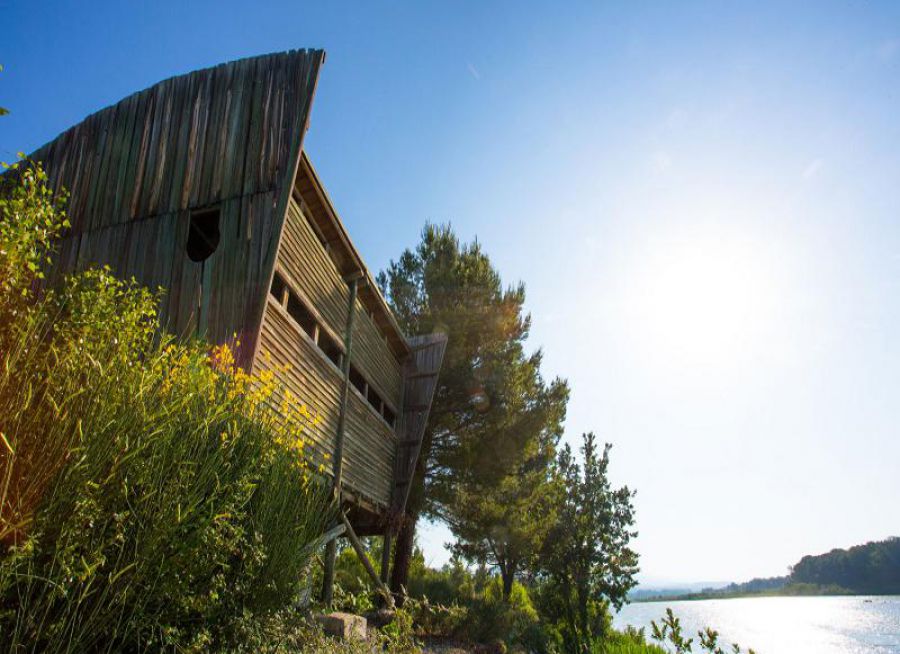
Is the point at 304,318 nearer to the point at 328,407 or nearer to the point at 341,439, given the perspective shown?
the point at 328,407

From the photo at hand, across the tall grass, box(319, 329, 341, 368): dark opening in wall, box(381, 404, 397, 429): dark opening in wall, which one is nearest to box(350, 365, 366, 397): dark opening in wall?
box(319, 329, 341, 368): dark opening in wall

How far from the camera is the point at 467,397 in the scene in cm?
1630

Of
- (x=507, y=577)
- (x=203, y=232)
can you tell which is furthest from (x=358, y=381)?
(x=507, y=577)

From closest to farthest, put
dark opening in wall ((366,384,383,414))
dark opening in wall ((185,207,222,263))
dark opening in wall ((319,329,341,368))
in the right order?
dark opening in wall ((185,207,222,263)) → dark opening in wall ((319,329,341,368)) → dark opening in wall ((366,384,383,414))

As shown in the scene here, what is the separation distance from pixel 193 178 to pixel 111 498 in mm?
6618

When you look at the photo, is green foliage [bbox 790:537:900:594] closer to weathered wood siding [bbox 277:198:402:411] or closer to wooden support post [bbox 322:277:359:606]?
weathered wood siding [bbox 277:198:402:411]

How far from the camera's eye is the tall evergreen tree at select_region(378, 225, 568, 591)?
15.8 metres

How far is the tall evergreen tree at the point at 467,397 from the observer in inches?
623

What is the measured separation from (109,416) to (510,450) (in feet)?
45.6

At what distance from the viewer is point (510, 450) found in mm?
Answer: 15914

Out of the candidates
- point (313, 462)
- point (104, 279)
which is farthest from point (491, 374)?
point (104, 279)

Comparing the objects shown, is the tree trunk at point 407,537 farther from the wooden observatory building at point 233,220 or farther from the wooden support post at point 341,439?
the wooden support post at point 341,439

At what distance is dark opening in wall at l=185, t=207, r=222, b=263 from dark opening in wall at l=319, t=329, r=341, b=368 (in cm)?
232

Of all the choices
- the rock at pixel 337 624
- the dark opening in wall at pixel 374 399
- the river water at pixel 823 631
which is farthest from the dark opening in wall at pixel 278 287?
the river water at pixel 823 631
